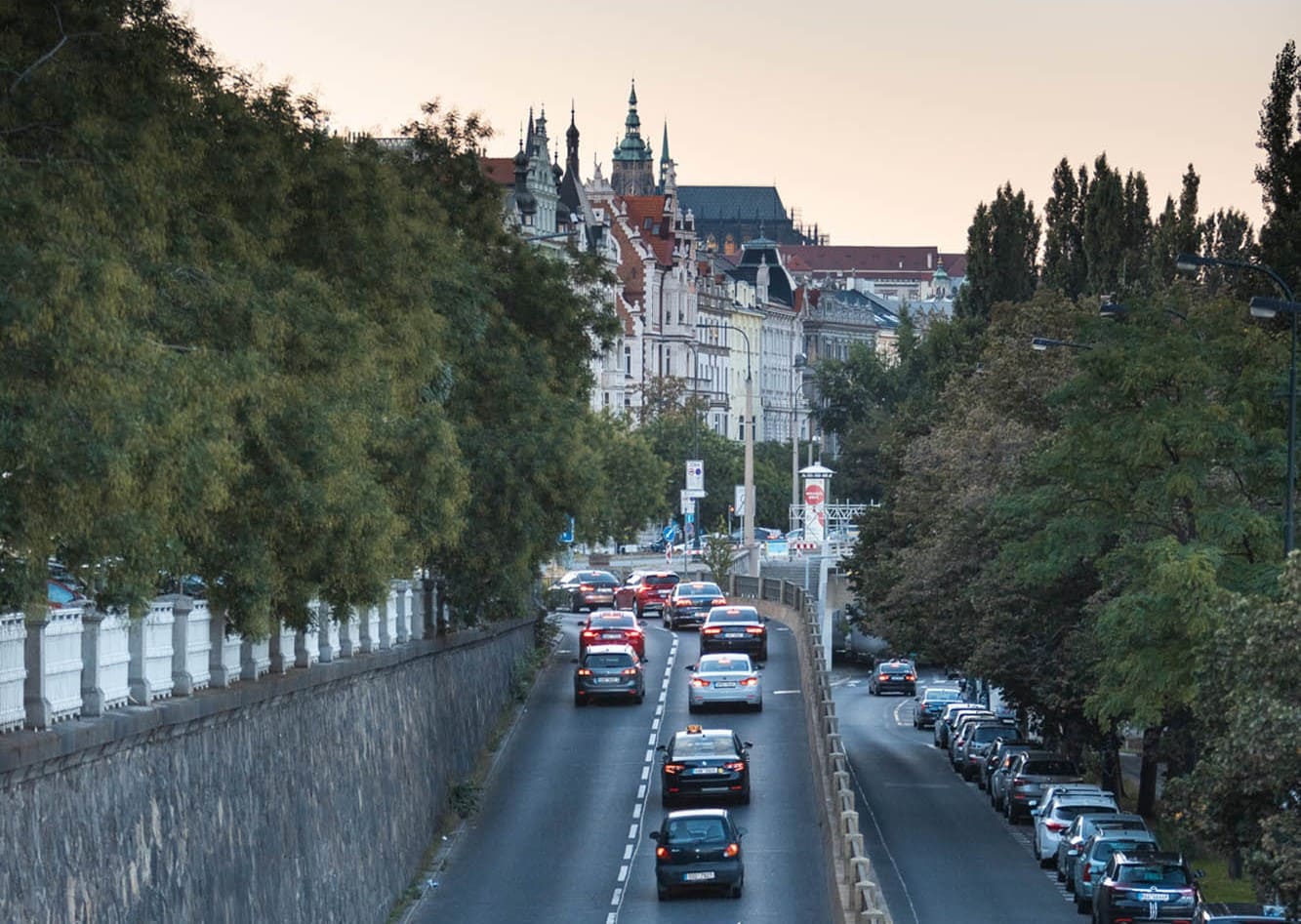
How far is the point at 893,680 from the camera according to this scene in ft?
363

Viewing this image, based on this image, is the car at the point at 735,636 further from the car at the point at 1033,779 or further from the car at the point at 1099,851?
the car at the point at 1099,851

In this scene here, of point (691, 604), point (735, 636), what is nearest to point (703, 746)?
point (735, 636)

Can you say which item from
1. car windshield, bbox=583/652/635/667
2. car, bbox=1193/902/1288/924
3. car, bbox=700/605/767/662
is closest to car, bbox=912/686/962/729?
car, bbox=700/605/767/662

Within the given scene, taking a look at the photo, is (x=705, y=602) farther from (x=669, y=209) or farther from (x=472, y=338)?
(x=669, y=209)

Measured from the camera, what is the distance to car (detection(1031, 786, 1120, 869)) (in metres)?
45.4

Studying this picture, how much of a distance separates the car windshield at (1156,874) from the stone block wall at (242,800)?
10.7 meters

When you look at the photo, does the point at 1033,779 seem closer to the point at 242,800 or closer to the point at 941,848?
the point at 941,848

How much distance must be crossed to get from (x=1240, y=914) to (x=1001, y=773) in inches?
1027

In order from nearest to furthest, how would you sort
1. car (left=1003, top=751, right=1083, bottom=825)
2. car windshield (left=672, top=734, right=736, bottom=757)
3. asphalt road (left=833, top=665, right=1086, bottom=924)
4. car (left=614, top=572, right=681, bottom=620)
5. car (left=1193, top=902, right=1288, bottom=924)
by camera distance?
car (left=1193, top=902, right=1288, bottom=924) < asphalt road (left=833, top=665, right=1086, bottom=924) < car windshield (left=672, top=734, right=736, bottom=757) < car (left=1003, top=751, right=1083, bottom=825) < car (left=614, top=572, right=681, bottom=620)

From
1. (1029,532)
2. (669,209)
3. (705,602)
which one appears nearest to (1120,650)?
(1029,532)

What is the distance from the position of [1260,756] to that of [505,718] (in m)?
32.3

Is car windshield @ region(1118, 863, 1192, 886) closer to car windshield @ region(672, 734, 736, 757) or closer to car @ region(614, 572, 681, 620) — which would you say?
car windshield @ region(672, 734, 736, 757)

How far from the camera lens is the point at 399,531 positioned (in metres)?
32.8

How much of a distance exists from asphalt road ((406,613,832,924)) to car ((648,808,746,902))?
0.31 metres
